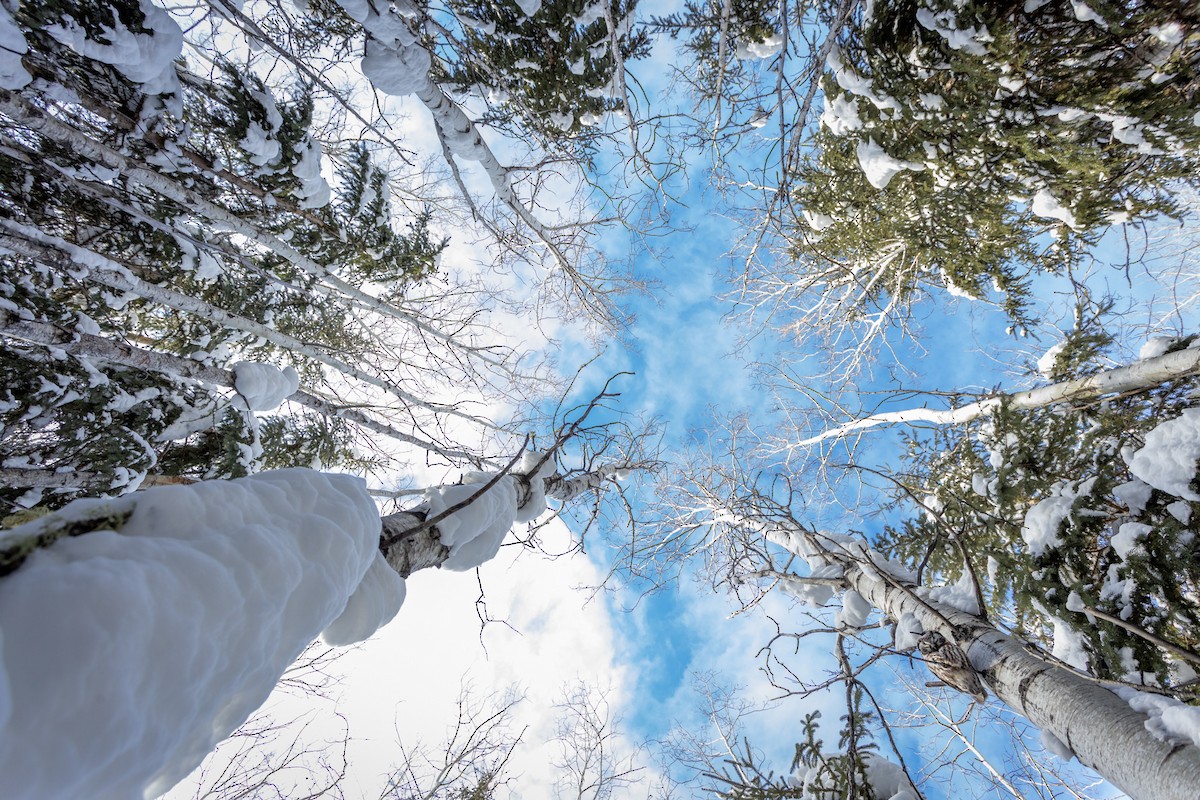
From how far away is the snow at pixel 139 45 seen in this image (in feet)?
8.26

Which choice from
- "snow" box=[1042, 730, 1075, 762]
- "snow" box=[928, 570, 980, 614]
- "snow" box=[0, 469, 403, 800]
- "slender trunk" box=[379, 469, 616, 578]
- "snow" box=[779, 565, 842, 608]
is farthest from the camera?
"snow" box=[779, 565, 842, 608]

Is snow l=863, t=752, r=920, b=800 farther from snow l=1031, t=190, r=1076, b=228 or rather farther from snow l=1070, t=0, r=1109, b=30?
snow l=1070, t=0, r=1109, b=30

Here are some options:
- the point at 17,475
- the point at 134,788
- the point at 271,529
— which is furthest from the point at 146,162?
the point at 134,788

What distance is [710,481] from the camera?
272 inches

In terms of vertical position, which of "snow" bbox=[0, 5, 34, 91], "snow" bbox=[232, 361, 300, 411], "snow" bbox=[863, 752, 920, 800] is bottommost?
"snow" bbox=[863, 752, 920, 800]

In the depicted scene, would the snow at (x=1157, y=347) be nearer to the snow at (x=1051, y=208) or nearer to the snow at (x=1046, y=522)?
the snow at (x=1046, y=522)

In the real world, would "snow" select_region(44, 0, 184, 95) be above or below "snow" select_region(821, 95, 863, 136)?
below

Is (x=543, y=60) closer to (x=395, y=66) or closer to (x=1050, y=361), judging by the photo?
(x=395, y=66)

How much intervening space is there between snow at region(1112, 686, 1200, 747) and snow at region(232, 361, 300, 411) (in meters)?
5.83

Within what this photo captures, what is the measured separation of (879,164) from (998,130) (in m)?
0.74

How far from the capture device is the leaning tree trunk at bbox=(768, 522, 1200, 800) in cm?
146

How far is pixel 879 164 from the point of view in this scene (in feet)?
12.2

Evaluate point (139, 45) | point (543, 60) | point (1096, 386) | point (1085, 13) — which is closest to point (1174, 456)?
point (1096, 386)

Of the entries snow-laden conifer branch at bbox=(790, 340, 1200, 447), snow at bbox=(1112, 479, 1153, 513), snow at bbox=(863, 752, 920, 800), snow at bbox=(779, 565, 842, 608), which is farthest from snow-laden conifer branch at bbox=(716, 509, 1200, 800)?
snow-laden conifer branch at bbox=(790, 340, 1200, 447)
